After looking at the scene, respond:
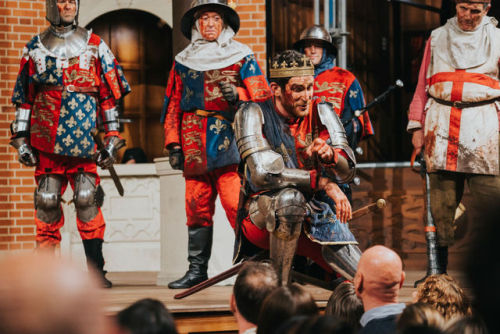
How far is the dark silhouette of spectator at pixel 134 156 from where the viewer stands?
8.26 m

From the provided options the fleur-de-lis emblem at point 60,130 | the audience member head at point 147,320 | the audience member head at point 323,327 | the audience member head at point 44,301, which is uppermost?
the fleur-de-lis emblem at point 60,130

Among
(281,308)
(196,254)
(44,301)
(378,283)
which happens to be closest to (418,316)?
(281,308)

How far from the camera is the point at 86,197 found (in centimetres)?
465

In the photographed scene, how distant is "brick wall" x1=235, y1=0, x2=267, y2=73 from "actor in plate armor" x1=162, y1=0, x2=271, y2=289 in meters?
1.86

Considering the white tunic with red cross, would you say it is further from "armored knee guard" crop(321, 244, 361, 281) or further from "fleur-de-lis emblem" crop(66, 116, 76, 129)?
"fleur-de-lis emblem" crop(66, 116, 76, 129)

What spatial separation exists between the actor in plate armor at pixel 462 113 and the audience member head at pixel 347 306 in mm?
1940

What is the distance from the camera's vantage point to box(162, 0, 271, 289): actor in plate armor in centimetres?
448

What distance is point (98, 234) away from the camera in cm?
474

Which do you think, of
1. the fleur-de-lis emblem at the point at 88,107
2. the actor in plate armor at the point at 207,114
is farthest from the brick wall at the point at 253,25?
the fleur-de-lis emblem at the point at 88,107

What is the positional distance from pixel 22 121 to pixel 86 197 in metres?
0.54

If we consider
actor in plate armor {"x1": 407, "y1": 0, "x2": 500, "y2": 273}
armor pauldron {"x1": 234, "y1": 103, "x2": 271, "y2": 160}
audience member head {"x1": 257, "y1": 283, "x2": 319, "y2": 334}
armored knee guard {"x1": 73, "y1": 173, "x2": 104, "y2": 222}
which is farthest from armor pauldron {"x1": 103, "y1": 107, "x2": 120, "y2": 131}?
audience member head {"x1": 257, "y1": 283, "x2": 319, "y2": 334}

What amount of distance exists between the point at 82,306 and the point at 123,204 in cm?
701

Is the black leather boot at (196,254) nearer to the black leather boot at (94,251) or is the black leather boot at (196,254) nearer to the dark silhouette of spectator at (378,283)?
the black leather boot at (94,251)

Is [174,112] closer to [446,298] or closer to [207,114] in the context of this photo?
[207,114]
